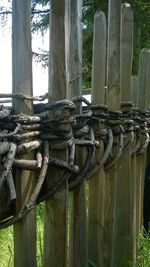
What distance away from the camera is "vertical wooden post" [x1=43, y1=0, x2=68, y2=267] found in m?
1.68

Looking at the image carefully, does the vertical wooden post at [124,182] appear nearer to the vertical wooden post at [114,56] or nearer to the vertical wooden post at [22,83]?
the vertical wooden post at [114,56]

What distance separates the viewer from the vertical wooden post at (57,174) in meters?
1.68

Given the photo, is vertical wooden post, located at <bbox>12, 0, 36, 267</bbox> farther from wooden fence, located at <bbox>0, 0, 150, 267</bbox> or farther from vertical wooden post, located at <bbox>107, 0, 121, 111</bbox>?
vertical wooden post, located at <bbox>107, 0, 121, 111</bbox>

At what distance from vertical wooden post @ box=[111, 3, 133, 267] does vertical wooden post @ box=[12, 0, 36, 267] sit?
1.05m

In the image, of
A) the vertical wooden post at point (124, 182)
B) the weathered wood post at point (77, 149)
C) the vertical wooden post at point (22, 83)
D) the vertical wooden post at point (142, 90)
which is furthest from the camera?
the vertical wooden post at point (142, 90)

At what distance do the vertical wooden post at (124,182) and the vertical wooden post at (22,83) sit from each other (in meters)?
1.05

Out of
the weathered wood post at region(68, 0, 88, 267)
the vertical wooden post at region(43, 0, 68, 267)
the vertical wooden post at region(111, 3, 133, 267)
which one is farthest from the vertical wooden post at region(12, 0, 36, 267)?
the vertical wooden post at region(111, 3, 133, 267)

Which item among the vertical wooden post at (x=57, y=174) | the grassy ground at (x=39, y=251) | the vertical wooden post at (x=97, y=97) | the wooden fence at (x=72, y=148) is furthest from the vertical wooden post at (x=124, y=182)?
the vertical wooden post at (x=57, y=174)

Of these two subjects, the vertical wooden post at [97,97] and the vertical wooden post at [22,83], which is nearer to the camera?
the vertical wooden post at [22,83]

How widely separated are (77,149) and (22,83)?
0.51 metres

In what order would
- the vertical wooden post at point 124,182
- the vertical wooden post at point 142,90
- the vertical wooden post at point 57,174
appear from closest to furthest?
1. the vertical wooden post at point 57,174
2. the vertical wooden post at point 124,182
3. the vertical wooden post at point 142,90

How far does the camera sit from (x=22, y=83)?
155cm

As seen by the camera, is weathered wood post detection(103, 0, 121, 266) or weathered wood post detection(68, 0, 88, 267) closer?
weathered wood post detection(68, 0, 88, 267)

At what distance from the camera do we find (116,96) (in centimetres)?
243
